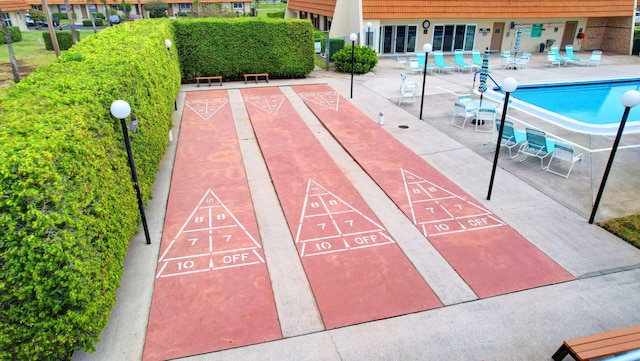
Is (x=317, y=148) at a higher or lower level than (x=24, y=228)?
lower

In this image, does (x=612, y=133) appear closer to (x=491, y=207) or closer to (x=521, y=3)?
(x=491, y=207)

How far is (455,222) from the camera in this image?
8445mm

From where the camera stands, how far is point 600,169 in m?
10.9

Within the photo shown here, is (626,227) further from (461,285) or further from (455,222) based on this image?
(461,285)

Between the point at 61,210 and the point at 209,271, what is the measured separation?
2.70 m

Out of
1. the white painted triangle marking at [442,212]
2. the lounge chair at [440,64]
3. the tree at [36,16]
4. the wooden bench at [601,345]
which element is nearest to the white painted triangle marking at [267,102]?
the white painted triangle marking at [442,212]

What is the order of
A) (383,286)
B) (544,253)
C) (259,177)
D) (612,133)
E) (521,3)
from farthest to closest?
(521,3), (612,133), (259,177), (544,253), (383,286)

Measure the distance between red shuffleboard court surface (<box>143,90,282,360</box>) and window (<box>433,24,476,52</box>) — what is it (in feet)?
69.1

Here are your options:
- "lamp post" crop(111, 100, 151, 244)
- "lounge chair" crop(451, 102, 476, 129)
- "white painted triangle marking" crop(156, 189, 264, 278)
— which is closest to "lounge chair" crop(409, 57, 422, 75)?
"lounge chair" crop(451, 102, 476, 129)

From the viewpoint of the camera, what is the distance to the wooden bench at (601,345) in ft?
16.1

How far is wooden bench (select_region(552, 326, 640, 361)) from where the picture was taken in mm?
4918

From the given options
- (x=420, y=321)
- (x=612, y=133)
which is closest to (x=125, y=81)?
(x=420, y=321)

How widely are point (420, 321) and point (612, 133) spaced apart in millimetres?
11891

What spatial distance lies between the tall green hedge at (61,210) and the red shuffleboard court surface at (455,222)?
18.8 ft
